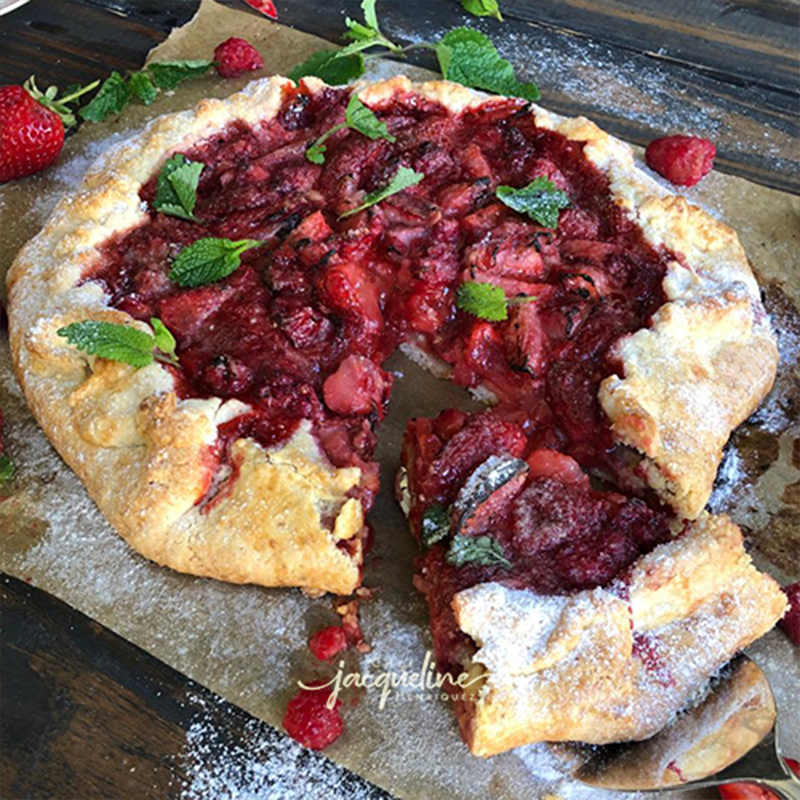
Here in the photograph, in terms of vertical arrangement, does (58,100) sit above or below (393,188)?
below

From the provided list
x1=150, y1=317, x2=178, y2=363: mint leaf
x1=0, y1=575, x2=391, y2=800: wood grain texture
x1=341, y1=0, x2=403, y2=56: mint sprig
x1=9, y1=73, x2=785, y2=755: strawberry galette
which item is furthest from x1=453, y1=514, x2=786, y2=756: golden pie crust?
x1=341, y1=0, x2=403, y2=56: mint sprig

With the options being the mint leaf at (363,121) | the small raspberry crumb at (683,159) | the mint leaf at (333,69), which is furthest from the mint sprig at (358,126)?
the small raspberry crumb at (683,159)

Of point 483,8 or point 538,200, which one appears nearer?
point 538,200

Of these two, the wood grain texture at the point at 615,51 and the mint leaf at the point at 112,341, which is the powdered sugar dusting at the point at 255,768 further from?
the wood grain texture at the point at 615,51

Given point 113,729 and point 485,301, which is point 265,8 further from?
point 113,729

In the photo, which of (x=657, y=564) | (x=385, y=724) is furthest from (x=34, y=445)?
(x=657, y=564)

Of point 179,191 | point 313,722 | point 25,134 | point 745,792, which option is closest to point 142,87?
point 25,134

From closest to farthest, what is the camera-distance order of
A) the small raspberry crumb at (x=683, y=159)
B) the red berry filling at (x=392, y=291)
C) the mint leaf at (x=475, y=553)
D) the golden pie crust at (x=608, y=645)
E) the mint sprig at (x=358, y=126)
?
the golden pie crust at (x=608, y=645) → the mint leaf at (x=475, y=553) → the red berry filling at (x=392, y=291) → the mint sprig at (x=358, y=126) → the small raspberry crumb at (x=683, y=159)
